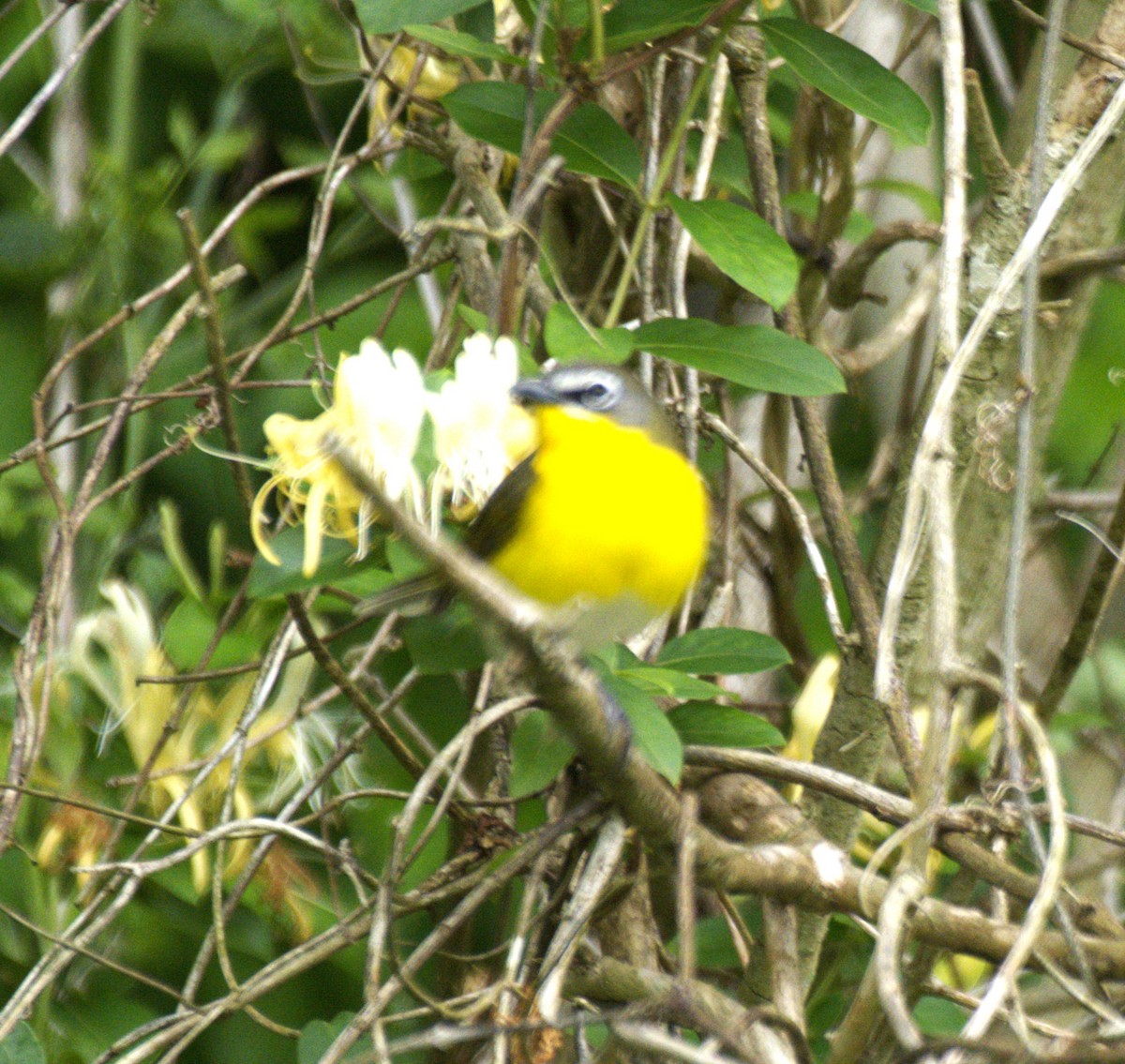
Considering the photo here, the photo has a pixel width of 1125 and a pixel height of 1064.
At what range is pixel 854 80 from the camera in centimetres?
220

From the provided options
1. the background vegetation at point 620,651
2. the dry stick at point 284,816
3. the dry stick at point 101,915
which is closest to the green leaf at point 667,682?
the background vegetation at point 620,651

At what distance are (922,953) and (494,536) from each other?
930mm

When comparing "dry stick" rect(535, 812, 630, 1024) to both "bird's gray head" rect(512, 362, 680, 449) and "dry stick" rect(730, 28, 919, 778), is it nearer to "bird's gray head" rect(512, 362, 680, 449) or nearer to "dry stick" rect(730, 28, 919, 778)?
"dry stick" rect(730, 28, 919, 778)

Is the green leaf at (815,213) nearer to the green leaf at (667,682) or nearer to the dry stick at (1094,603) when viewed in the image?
the dry stick at (1094,603)

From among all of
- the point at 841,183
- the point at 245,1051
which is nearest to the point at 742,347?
the point at 841,183

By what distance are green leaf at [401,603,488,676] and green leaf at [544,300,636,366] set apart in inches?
16.5

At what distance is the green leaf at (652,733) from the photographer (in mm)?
1864

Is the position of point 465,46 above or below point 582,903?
above

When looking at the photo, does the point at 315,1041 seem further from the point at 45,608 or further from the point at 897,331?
the point at 897,331

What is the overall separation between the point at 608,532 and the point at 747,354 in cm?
42

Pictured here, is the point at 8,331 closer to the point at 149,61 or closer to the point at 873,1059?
the point at 149,61

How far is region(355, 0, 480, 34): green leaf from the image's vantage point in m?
1.98

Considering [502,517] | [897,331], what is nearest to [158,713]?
[502,517]

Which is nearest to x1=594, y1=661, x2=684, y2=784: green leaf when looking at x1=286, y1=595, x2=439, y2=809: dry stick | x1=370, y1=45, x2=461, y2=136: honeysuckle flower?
x1=286, y1=595, x2=439, y2=809: dry stick
